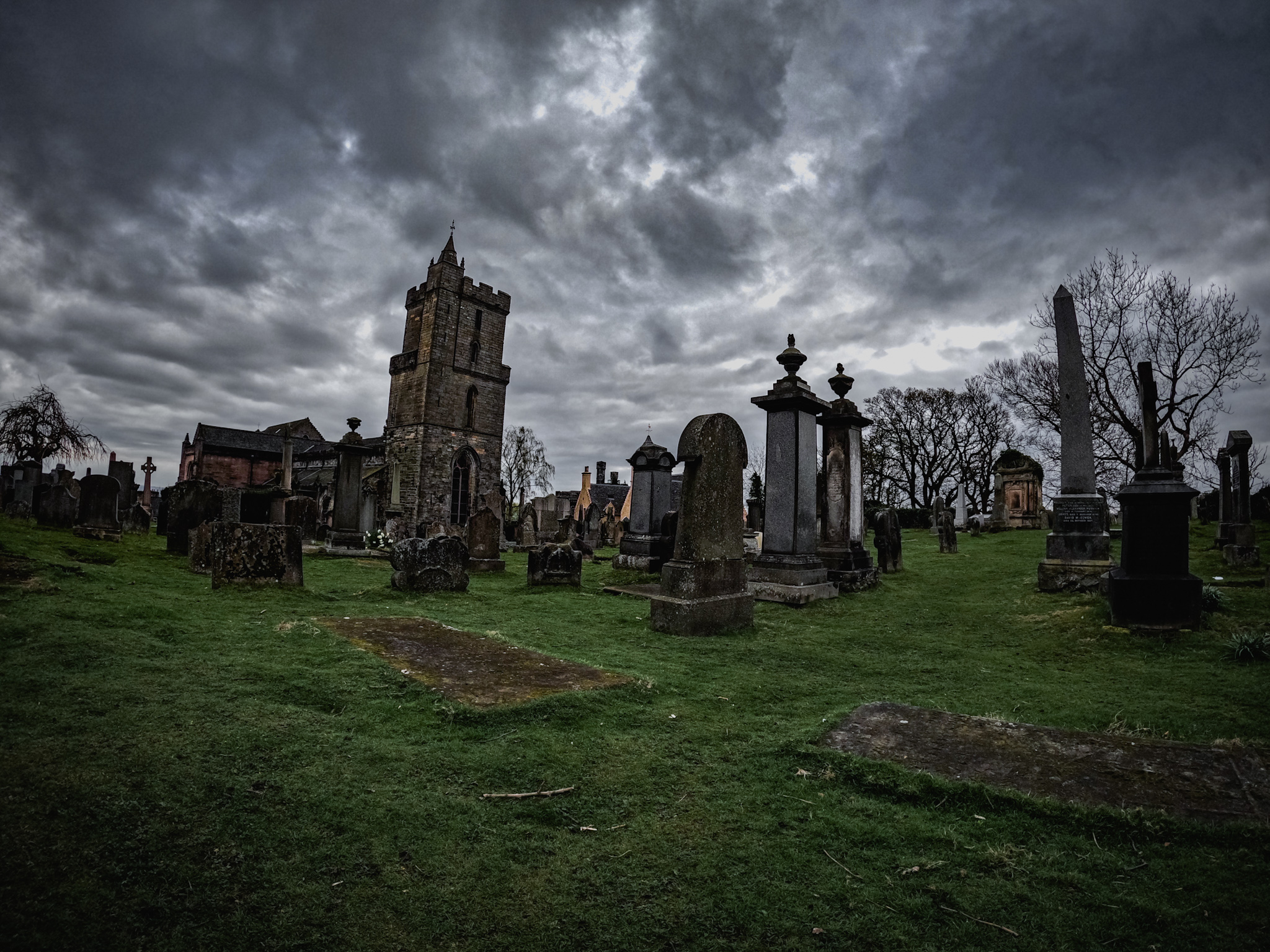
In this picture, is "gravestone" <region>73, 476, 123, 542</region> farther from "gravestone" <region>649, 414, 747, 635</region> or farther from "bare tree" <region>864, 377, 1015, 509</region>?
"bare tree" <region>864, 377, 1015, 509</region>

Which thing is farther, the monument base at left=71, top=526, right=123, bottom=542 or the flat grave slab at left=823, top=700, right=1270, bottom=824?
the monument base at left=71, top=526, right=123, bottom=542

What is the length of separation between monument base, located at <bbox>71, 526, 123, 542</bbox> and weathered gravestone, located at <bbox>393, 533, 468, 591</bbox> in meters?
6.84

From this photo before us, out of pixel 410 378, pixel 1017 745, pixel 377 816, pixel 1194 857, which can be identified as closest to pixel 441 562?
pixel 377 816

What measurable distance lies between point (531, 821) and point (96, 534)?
13.5m

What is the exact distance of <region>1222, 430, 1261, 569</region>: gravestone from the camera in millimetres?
11742

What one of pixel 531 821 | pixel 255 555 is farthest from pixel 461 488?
pixel 531 821

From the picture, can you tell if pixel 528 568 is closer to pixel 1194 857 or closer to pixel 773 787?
pixel 773 787

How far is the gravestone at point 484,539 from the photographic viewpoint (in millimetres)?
13000

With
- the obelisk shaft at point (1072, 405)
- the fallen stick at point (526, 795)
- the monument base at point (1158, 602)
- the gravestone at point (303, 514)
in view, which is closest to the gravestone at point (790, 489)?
the monument base at point (1158, 602)

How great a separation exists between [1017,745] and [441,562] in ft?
25.3

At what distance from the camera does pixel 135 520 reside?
643 inches

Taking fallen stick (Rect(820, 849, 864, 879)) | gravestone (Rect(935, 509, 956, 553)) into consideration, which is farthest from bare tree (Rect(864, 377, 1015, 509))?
fallen stick (Rect(820, 849, 864, 879))

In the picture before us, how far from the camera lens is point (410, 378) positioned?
108 ft

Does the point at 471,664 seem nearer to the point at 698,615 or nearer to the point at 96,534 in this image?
the point at 698,615
